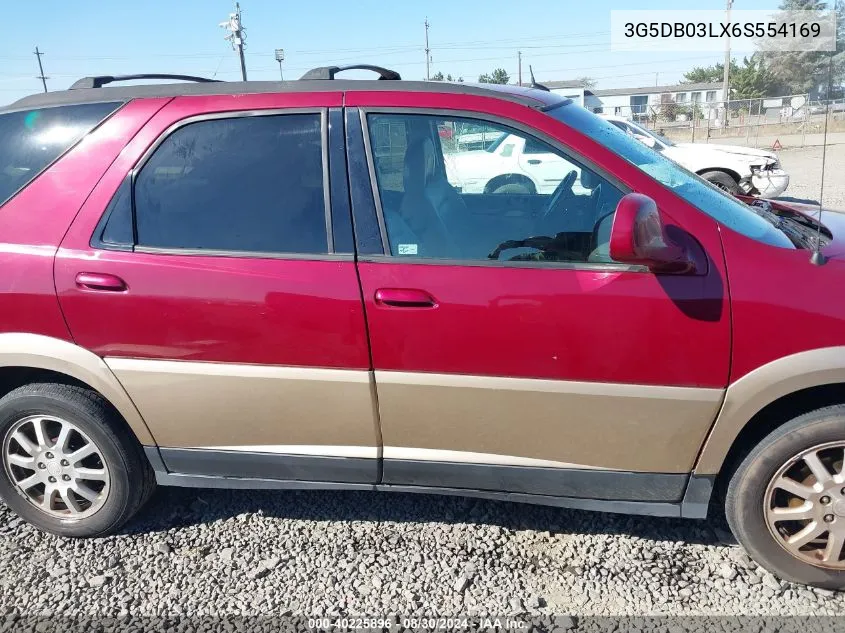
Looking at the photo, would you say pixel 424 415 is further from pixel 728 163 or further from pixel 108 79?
pixel 728 163

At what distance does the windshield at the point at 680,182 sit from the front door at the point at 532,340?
7.6 inches

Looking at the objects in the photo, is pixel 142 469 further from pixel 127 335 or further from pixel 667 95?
pixel 667 95

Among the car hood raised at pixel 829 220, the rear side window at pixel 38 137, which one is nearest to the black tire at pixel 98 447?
the rear side window at pixel 38 137

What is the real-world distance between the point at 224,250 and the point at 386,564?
57.9 inches

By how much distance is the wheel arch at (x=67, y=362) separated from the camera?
2600 mm

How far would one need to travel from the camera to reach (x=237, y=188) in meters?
2.53

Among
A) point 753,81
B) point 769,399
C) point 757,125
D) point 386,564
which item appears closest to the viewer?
point 769,399

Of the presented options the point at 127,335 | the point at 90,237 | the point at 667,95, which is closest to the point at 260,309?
the point at 127,335

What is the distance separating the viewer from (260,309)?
242 cm

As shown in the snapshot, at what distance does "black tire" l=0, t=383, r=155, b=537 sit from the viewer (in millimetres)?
2703

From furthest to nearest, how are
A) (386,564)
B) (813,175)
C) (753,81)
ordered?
(753,81) < (813,175) < (386,564)

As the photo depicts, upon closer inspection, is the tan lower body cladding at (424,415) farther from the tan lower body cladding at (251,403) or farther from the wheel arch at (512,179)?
the wheel arch at (512,179)

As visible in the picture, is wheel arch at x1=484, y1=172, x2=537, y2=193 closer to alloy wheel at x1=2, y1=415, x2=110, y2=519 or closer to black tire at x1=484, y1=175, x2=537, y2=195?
black tire at x1=484, y1=175, x2=537, y2=195

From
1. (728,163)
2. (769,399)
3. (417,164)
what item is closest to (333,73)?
(417,164)
